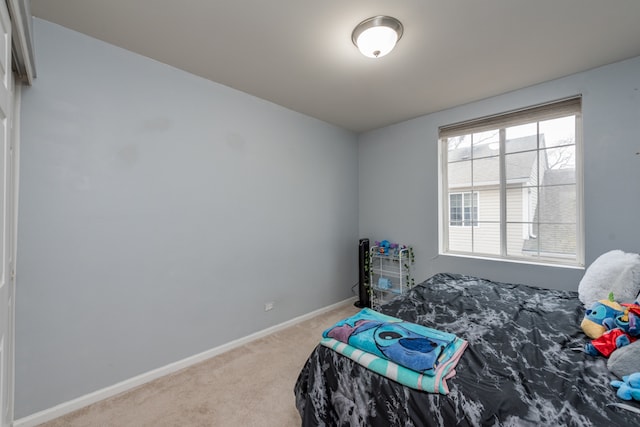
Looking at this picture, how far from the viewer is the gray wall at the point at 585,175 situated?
222 cm

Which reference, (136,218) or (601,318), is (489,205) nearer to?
(601,318)

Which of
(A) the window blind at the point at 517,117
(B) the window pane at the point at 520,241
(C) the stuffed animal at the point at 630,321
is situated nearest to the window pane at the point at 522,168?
(A) the window blind at the point at 517,117

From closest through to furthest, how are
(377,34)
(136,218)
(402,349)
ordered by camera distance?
(402,349) < (377,34) < (136,218)

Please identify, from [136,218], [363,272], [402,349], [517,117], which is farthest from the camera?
[363,272]

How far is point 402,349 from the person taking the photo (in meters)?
1.26

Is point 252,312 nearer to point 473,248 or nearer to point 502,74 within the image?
point 473,248

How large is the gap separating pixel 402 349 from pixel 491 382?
0.36 m

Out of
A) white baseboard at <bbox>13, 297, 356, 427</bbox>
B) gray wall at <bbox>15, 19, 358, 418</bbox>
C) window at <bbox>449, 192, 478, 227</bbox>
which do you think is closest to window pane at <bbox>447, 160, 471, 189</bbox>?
window at <bbox>449, 192, 478, 227</bbox>

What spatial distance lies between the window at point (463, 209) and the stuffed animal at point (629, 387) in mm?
2213

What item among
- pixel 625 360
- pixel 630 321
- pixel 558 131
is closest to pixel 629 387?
pixel 625 360

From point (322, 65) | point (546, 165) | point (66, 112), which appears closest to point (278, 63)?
point (322, 65)

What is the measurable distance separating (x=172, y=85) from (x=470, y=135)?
10.3 feet

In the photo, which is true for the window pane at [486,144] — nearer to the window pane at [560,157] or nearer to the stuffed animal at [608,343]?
the window pane at [560,157]

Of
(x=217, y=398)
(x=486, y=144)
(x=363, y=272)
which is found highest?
(x=486, y=144)
